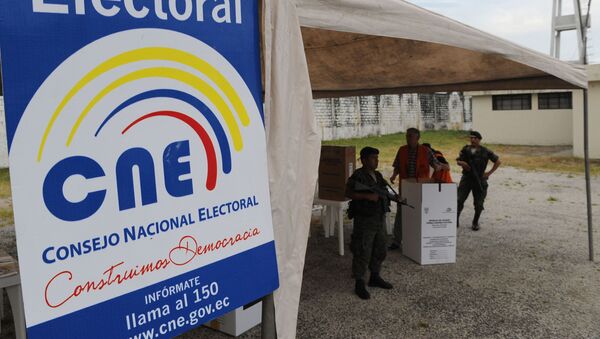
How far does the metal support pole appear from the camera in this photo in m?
2.27

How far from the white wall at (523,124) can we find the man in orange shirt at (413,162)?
15832 millimetres

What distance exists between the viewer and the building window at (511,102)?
763 inches

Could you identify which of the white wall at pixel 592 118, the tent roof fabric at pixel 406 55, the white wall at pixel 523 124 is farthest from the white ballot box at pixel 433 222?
the white wall at pixel 523 124

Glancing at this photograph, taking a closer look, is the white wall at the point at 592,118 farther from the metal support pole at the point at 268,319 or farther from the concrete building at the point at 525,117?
the metal support pole at the point at 268,319

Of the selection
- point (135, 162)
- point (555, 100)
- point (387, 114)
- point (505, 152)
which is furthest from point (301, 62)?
point (387, 114)

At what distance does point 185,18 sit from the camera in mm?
1825

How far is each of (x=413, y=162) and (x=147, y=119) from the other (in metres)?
4.23

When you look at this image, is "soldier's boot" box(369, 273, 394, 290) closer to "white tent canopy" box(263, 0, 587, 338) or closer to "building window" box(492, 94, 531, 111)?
"white tent canopy" box(263, 0, 587, 338)

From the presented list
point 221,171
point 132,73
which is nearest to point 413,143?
point 221,171

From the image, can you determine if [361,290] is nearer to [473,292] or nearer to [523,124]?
[473,292]

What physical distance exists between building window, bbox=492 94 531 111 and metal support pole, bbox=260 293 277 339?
19.9 meters

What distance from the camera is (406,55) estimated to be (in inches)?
185

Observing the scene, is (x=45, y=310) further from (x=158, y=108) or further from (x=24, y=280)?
(x=158, y=108)

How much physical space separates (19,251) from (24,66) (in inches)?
22.3
